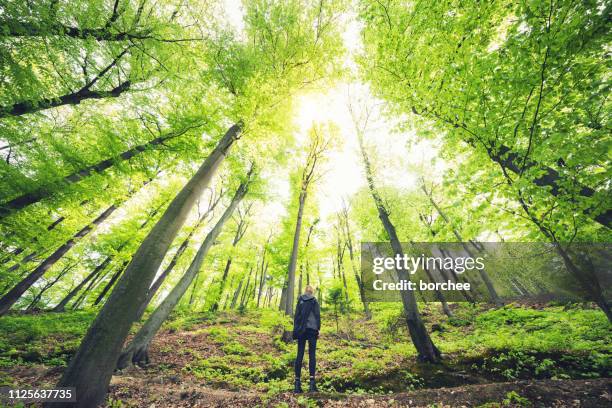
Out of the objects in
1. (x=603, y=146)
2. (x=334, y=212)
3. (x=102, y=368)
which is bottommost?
(x=102, y=368)

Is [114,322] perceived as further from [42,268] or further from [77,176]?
[42,268]

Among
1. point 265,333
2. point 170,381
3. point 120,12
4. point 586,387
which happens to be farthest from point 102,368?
point 265,333

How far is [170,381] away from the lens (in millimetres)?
5414

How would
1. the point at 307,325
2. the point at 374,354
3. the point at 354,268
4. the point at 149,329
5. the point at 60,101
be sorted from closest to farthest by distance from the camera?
the point at 307,325 → the point at 60,101 → the point at 149,329 → the point at 374,354 → the point at 354,268

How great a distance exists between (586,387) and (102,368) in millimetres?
7653

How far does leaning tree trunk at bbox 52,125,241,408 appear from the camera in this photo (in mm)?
3170

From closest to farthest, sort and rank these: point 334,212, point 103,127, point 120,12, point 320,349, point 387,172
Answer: point 120,12
point 103,127
point 320,349
point 387,172
point 334,212

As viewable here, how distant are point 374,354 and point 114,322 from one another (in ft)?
23.6

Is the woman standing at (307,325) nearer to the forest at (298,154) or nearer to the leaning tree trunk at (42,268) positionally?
the forest at (298,154)

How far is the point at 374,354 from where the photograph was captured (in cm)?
741

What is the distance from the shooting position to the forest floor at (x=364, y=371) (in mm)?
3914

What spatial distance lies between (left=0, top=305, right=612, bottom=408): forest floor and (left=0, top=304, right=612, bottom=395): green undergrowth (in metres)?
0.03

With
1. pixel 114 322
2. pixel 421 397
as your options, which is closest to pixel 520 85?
pixel 421 397

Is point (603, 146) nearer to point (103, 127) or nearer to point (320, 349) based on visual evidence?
point (320, 349)
